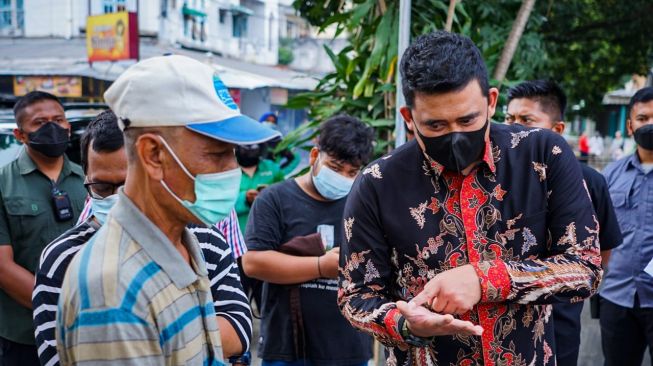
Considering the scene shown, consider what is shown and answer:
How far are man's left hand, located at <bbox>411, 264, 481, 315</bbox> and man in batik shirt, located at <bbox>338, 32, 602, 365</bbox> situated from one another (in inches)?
2.6

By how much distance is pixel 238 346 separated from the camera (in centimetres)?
182

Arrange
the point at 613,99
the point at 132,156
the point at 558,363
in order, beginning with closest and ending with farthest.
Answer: the point at 132,156
the point at 558,363
the point at 613,99

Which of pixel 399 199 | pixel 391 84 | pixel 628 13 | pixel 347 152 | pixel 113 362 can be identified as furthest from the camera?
pixel 628 13

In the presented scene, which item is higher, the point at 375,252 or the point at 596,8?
the point at 596,8

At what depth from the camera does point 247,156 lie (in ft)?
19.0

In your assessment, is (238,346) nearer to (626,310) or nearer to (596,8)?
(626,310)

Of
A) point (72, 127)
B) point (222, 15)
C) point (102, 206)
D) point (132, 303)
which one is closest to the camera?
point (132, 303)

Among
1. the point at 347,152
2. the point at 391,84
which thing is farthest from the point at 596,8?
the point at 347,152

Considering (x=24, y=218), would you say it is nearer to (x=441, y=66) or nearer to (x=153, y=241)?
(x=153, y=241)

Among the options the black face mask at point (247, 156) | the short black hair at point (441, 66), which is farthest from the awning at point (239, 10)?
the short black hair at point (441, 66)

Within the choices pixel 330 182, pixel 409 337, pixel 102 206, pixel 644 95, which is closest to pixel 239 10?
pixel 644 95

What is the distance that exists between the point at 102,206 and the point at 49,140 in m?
1.43

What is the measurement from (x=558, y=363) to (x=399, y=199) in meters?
1.48

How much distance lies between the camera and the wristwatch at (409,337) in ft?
5.94
